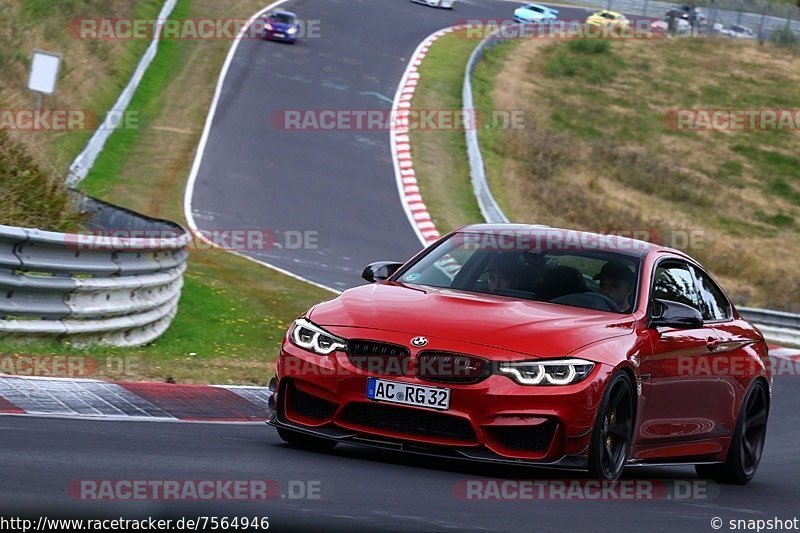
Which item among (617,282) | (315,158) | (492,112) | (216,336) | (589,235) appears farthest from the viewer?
(492,112)

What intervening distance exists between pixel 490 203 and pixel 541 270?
22.5m

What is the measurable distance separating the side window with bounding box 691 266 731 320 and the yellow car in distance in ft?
164

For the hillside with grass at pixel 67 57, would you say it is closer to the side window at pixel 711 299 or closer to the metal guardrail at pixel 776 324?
the side window at pixel 711 299

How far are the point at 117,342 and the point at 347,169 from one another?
20123 millimetres

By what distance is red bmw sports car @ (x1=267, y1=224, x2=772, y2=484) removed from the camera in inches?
282

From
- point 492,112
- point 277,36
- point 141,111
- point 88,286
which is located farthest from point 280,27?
point 88,286

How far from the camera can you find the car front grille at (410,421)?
7.20m

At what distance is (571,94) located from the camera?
161ft

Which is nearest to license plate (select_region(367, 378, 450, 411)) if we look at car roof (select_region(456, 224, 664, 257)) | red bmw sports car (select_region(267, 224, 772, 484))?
red bmw sports car (select_region(267, 224, 772, 484))

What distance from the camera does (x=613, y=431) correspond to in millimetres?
7625

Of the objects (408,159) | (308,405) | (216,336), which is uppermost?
(308,405)

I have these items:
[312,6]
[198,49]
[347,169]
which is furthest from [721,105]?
[347,169]

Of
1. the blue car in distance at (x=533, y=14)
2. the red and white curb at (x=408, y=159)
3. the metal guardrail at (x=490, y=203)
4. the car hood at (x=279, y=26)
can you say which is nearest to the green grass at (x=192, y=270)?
the car hood at (x=279, y=26)

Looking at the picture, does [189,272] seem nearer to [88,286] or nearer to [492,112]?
[88,286]
